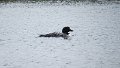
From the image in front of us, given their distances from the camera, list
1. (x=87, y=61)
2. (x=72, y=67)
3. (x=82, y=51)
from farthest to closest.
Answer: (x=82, y=51) < (x=87, y=61) < (x=72, y=67)

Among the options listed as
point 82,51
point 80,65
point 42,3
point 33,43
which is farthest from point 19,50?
point 42,3

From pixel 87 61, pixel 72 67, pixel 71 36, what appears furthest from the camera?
pixel 71 36

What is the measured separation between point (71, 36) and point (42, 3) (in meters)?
42.0

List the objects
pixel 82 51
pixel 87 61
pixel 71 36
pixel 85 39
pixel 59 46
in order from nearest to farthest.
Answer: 1. pixel 87 61
2. pixel 82 51
3. pixel 59 46
4. pixel 85 39
5. pixel 71 36

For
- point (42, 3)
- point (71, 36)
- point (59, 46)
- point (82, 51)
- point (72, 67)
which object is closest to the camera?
point (72, 67)

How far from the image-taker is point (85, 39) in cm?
2481

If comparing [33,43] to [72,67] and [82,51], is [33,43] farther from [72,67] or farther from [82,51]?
[72,67]

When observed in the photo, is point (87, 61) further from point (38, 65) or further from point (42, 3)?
point (42, 3)

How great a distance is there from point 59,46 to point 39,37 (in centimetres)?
376

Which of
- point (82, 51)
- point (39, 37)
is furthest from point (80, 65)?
point (39, 37)

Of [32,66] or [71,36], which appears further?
[71,36]

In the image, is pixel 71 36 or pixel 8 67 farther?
pixel 71 36

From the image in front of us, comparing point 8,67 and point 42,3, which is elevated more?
point 8,67

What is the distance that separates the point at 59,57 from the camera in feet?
62.4
